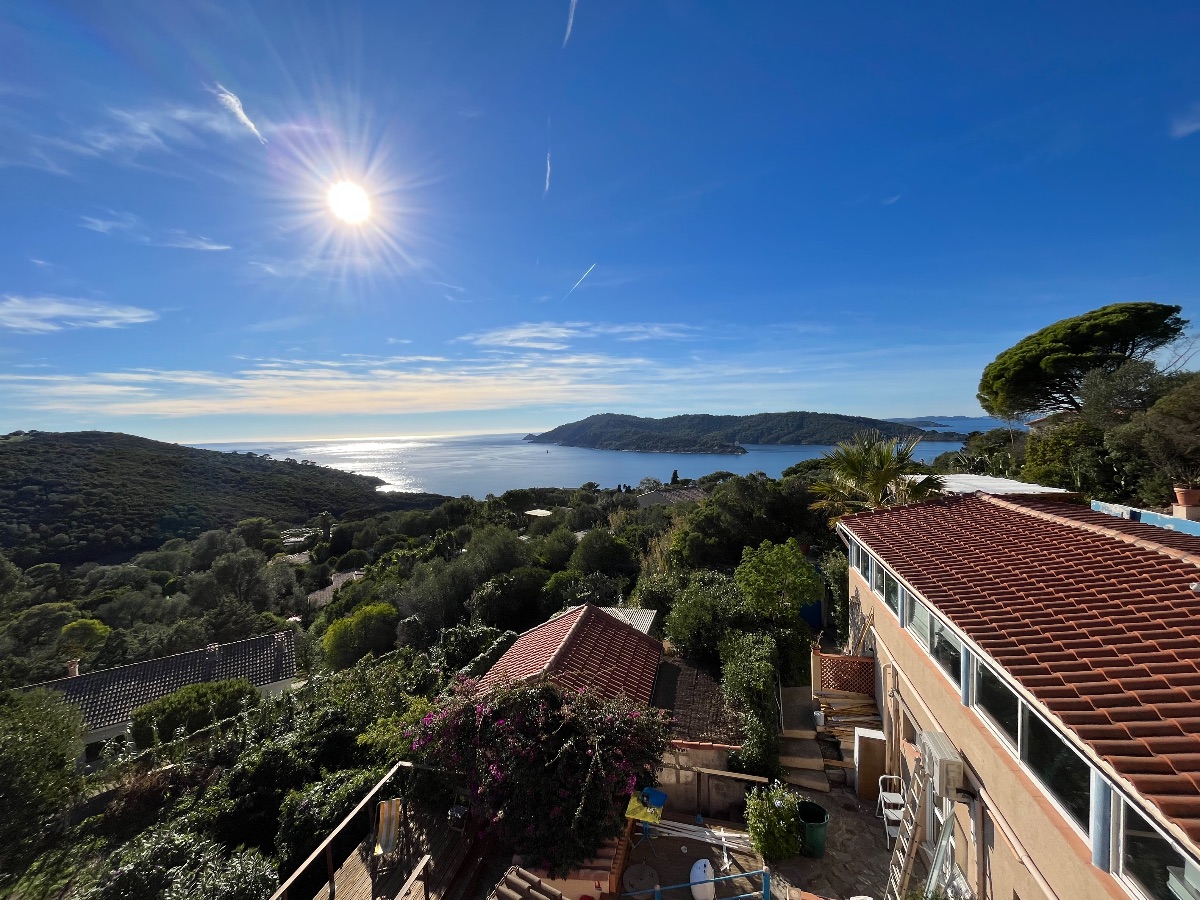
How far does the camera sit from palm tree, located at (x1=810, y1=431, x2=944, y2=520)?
12.4m

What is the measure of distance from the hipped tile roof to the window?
24.1m

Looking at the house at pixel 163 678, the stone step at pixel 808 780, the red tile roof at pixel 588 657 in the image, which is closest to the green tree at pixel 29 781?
the house at pixel 163 678

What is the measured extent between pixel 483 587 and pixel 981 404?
30.8 m

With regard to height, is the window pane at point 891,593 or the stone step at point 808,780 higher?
the window pane at point 891,593

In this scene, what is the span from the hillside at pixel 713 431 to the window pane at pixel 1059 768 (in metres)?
54.5

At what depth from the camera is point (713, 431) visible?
4178 inches

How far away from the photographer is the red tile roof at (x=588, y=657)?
27.1ft

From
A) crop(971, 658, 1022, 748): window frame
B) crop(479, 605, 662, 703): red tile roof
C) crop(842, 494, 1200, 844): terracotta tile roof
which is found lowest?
crop(479, 605, 662, 703): red tile roof

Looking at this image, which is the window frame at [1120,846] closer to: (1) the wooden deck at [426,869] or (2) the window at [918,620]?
→ (2) the window at [918,620]

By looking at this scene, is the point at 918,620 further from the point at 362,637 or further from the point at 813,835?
the point at 362,637

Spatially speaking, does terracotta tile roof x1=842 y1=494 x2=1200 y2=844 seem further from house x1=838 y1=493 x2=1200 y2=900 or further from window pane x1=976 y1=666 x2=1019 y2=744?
window pane x1=976 y1=666 x2=1019 y2=744

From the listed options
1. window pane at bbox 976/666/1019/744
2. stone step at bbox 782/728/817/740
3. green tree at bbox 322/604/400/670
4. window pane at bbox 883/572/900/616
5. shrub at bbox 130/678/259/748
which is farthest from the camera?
green tree at bbox 322/604/400/670

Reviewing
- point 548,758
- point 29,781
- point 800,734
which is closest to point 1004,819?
point 548,758

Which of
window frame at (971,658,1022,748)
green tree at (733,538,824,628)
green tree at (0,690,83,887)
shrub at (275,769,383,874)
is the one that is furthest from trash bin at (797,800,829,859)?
green tree at (0,690,83,887)
